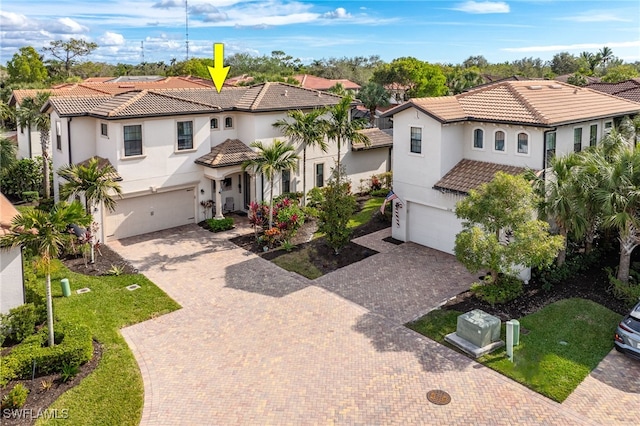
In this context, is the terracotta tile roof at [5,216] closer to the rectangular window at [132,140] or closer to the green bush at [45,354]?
the green bush at [45,354]

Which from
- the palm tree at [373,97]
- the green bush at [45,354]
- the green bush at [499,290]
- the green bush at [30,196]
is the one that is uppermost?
the palm tree at [373,97]

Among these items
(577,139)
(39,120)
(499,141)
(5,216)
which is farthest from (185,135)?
(577,139)

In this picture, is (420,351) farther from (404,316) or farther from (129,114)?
(129,114)

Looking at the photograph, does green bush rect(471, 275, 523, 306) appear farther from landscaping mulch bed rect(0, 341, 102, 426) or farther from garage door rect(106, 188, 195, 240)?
garage door rect(106, 188, 195, 240)

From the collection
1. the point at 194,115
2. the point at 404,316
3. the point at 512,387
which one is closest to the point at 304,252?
the point at 404,316

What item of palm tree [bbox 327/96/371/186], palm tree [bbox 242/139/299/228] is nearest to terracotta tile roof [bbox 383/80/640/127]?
palm tree [bbox 327/96/371/186]

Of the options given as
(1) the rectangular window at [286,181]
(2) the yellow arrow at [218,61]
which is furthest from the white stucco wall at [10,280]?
(1) the rectangular window at [286,181]
